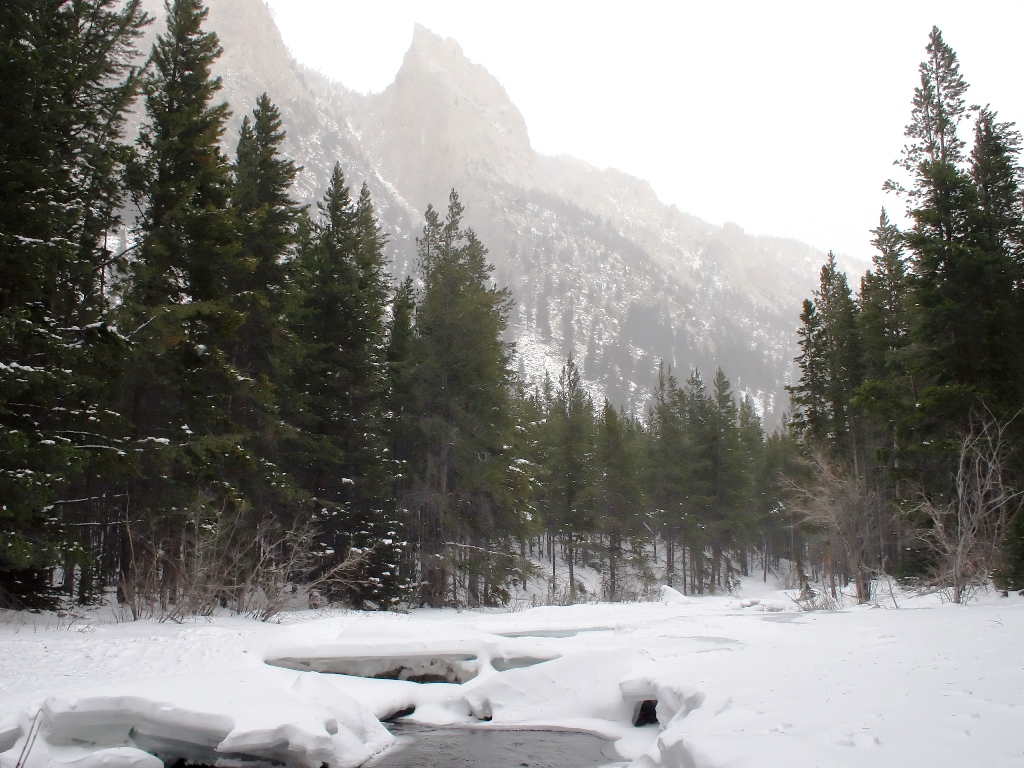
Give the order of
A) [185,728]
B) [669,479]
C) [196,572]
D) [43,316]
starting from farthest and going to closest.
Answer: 1. [669,479]
2. [196,572]
3. [43,316]
4. [185,728]

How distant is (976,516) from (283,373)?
56.4ft

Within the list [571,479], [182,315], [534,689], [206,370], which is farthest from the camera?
[571,479]

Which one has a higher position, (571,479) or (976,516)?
(571,479)

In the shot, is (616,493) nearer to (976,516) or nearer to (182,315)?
(976,516)

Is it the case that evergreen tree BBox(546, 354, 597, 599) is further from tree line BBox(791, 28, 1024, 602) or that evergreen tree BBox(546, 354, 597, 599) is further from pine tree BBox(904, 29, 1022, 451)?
pine tree BBox(904, 29, 1022, 451)

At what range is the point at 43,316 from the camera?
457 inches

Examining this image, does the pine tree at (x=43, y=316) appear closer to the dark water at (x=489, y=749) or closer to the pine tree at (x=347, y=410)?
the dark water at (x=489, y=749)

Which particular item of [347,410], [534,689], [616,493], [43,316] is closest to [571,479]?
[616,493]

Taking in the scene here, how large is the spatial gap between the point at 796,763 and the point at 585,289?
178 metres

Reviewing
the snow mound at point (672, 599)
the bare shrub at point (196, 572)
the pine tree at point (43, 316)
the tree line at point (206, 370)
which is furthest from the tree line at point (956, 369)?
the pine tree at point (43, 316)

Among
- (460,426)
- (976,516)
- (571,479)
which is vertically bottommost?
(976,516)

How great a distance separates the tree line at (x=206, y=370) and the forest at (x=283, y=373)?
0.08 m

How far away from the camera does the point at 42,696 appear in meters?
6.78

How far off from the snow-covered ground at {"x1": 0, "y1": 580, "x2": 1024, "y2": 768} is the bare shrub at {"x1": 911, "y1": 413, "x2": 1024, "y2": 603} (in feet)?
2.84
